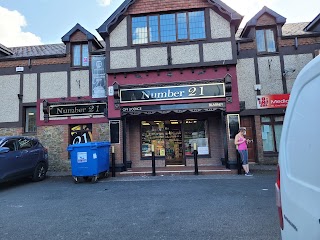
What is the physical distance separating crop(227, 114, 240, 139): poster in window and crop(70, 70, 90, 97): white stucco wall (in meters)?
7.08

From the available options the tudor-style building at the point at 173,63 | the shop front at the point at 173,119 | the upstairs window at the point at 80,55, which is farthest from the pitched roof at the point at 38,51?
the shop front at the point at 173,119

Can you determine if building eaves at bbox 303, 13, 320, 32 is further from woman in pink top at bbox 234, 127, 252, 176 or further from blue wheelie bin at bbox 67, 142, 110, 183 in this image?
blue wheelie bin at bbox 67, 142, 110, 183

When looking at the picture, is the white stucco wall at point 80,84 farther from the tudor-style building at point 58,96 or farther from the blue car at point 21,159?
the blue car at point 21,159

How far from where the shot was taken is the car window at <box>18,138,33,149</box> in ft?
28.6

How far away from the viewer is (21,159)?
8.43 metres

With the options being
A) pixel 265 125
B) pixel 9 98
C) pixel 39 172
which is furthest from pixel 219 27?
pixel 9 98

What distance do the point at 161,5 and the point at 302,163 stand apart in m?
10.8

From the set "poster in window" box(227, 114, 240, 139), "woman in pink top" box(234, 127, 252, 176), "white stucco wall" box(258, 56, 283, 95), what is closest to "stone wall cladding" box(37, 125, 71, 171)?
"poster in window" box(227, 114, 240, 139)

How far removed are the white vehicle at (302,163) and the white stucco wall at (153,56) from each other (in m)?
9.16

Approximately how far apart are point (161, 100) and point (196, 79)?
1.79m

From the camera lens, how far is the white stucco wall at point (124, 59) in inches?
425

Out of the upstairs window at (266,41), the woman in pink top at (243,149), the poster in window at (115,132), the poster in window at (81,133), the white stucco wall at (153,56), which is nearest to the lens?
the woman in pink top at (243,149)

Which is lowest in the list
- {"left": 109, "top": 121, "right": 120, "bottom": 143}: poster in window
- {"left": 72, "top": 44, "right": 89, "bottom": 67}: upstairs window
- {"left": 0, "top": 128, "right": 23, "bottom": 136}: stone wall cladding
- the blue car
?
the blue car

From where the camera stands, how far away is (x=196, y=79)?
1048cm
